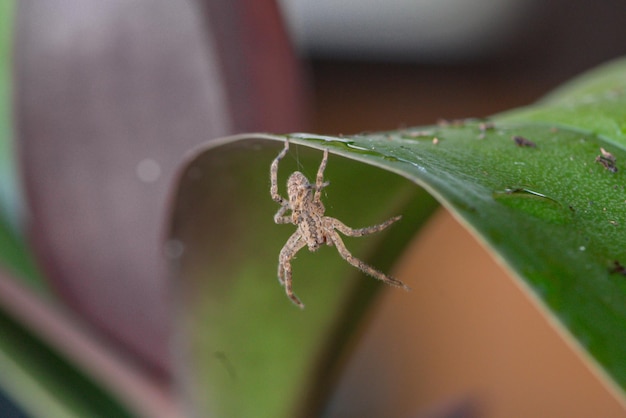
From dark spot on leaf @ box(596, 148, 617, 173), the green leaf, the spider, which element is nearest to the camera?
the green leaf

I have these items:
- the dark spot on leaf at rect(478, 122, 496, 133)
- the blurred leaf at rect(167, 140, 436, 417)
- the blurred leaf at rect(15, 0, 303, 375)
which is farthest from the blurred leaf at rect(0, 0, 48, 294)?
the dark spot on leaf at rect(478, 122, 496, 133)

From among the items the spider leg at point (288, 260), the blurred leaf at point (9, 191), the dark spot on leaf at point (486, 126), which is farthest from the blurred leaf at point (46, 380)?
the dark spot on leaf at point (486, 126)

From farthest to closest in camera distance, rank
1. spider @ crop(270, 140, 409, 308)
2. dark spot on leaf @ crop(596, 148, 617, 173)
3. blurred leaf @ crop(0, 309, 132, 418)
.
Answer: blurred leaf @ crop(0, 309, 132, 418)
spider @ crop(270, 140, 409, 308)
dark spot on leaf @ crop(596, 148, 617, 173)

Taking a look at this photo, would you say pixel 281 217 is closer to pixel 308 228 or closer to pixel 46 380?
pixel 308 228

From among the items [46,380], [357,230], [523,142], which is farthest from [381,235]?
[46,380]

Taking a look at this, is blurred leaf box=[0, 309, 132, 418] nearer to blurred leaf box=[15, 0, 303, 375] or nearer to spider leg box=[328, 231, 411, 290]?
blurred leaf box=[15, 0, 303, 375]

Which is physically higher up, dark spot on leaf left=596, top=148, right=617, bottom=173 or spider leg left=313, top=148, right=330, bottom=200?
dark spot on leaf left=596, top=148, right=617, bottom=173

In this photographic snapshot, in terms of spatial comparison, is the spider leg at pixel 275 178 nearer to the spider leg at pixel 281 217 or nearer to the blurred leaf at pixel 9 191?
the spider leg at pixel 281 217
